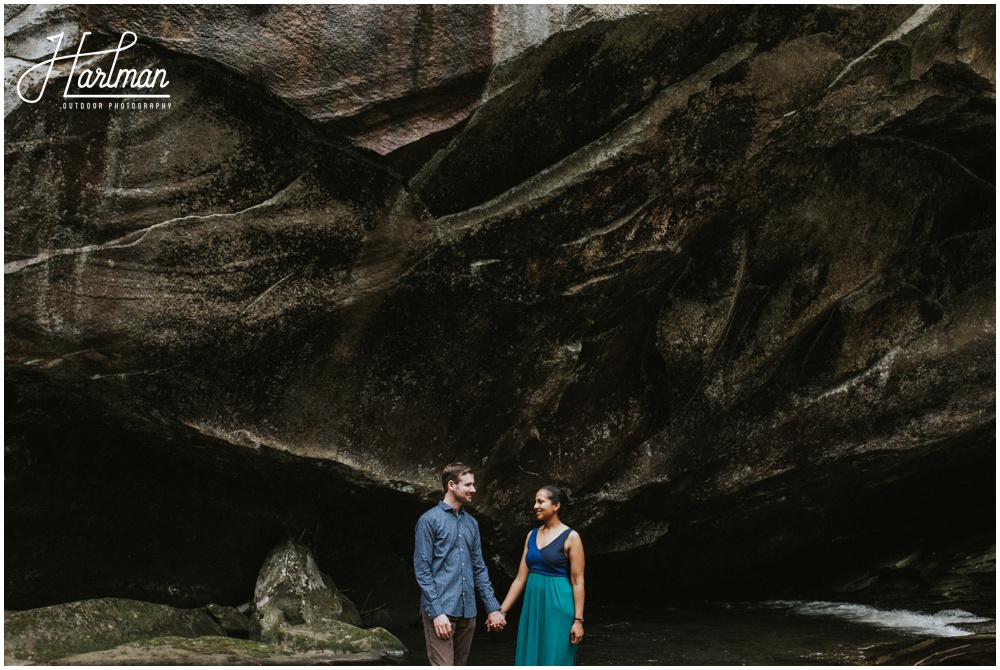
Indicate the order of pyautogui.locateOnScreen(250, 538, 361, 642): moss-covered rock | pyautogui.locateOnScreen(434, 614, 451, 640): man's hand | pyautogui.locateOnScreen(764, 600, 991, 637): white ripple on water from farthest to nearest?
pyautogui.locateOnScreen(764, 600, 991, 637): white ripple on water
pyautogui.locateOnScreen(250, 538, 361, 642): moss-covered rock
pyautogui.locateOnScreen(434, 614, 451, 640): man's hand

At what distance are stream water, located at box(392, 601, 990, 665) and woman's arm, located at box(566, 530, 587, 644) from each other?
1.99 metres

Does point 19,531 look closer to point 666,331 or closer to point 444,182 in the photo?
point 444,182

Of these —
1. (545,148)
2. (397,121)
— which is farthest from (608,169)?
(397,121)

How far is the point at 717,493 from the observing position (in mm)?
10000

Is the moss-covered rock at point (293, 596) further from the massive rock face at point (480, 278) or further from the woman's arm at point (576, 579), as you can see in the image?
the woman's arm at point (576, 579)

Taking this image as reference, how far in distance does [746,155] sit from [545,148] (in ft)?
5.77

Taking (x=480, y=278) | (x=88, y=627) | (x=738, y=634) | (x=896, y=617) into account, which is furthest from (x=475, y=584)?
(x=896, y=617)

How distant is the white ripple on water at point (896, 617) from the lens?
923cm

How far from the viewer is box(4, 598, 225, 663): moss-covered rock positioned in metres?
7.33

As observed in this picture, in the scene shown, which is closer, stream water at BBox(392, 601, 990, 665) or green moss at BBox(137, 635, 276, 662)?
green moss at BBox(137, 635, 276, 662)

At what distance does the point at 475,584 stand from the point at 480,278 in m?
2.59

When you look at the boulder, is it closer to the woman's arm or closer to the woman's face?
the woman's arm

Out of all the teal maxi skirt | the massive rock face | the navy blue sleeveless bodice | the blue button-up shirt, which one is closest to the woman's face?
the navy blue sleeveless bodice

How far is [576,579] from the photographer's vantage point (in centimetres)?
650
